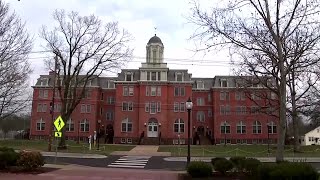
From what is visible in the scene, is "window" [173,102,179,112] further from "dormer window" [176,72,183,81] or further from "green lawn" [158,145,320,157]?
"green lawn" [158,145,320,157]

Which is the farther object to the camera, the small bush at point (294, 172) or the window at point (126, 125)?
the window at point (126, 125)

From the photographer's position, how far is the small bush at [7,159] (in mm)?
21266

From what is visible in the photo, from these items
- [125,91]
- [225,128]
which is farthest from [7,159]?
[225,128]

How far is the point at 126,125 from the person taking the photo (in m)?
69.0

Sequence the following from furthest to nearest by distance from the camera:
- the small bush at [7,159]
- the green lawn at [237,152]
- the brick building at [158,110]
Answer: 1. the brick building at [158,110]
2. the green lawn at [237,152]
3. the small bush at [7,159]

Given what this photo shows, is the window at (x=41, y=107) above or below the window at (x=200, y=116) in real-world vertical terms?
above

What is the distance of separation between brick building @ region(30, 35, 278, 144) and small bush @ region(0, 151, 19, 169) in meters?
44.7

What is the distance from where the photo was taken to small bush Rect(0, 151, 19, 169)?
69.8ft

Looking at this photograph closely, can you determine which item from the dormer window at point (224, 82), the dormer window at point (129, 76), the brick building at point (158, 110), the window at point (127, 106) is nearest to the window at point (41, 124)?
the brick building at point (158, 110)

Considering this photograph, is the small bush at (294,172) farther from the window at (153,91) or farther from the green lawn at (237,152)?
the window at (153,91)

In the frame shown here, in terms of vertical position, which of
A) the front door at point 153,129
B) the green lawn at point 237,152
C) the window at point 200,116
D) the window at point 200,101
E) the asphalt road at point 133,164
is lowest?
the asphalt road at point 133,164

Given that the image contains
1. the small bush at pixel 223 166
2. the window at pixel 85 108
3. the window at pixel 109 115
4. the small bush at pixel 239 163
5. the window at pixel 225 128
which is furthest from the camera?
the window at pixel 109 115

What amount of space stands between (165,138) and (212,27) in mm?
51140

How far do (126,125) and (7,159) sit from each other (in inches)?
1884
